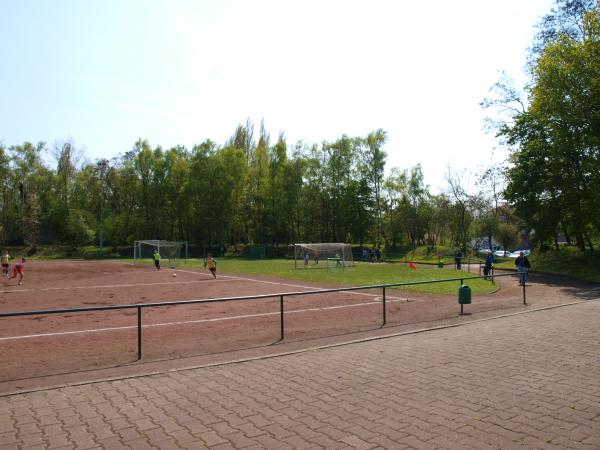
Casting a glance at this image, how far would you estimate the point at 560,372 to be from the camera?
697cm

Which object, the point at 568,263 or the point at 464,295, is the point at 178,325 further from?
the point at 568,263

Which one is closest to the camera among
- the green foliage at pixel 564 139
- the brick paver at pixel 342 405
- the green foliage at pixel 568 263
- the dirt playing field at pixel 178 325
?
the brick paver at pixel 342 405

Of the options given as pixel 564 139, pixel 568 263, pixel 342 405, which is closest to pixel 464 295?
pixel 342 405

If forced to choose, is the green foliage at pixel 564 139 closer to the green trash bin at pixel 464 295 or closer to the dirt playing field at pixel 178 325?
the dirt playing field at pixel 178 325

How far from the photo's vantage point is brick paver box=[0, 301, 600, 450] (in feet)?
14.9

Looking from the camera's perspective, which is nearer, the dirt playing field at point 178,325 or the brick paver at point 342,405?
the brick paver at point 342,405

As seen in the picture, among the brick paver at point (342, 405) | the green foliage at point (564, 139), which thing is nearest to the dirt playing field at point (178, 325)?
the brick paver at point (342, 405)

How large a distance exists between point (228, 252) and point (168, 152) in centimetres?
2056

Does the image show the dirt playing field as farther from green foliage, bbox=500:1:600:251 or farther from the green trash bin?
green foliage, bbox=500:1:600:251

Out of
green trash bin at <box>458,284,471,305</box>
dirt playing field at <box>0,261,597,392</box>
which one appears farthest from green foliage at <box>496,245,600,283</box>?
green trash bin at <box>458,284,471,305</box>

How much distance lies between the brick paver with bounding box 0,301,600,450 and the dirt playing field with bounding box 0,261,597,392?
4.62 feet

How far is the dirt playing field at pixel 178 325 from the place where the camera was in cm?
828

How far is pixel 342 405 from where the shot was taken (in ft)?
18.2

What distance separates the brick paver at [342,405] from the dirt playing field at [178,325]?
1.41m
